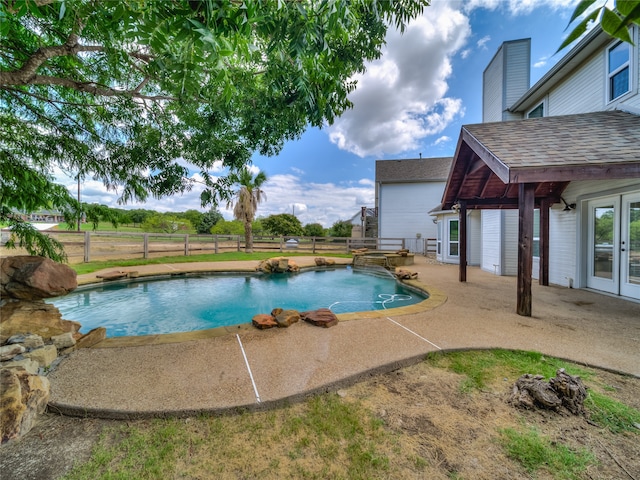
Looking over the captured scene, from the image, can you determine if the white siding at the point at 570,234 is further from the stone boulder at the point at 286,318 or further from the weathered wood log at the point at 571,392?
the stone boulder at the point at 286,318

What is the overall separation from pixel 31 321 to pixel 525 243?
22.9 ft

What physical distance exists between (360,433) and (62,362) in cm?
306

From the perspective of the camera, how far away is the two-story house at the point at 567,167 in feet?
13.0

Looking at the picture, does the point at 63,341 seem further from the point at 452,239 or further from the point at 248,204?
the point at 248,204

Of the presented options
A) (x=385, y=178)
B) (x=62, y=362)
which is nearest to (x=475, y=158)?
(x=62, y=362)

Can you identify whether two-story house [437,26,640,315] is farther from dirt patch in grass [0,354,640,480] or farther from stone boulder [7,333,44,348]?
stone boulder [7,333,44,348]

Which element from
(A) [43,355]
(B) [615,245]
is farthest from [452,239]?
(A) [43,355]

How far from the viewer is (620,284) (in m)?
5.25

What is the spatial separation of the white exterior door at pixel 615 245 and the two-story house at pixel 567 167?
0.8 inches

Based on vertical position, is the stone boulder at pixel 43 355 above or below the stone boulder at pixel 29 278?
below

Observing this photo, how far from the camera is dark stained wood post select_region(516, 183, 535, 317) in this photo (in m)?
4.14

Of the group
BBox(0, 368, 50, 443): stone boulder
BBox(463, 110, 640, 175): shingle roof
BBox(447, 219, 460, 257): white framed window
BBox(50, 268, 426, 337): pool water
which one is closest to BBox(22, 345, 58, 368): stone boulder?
BBox(0, 368, 50, 443): stone boulder

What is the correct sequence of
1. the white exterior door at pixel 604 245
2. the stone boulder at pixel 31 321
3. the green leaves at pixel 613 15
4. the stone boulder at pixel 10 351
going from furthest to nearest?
the white exterior door at pixel 604 245, the stone boulder at pixel 31 321, the stone boulder at pixel 10 351, the green leaves at pixel 613 15

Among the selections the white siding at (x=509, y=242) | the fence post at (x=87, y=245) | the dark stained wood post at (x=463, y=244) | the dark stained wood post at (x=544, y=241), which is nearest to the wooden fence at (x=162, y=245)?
the fence post at (x=87, y=245)
